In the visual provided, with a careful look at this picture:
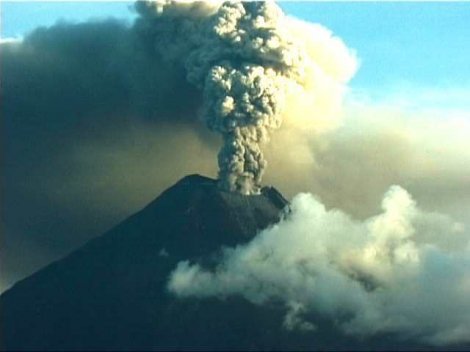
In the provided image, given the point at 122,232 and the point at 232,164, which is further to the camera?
the point at 122,232

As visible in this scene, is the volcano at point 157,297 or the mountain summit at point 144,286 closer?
the volcano at point 157,297

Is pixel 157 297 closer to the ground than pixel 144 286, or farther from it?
closer to the ground

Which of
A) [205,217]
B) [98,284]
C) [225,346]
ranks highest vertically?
[205,217]

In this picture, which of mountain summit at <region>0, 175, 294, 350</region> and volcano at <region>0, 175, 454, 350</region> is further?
mountain summit at <region>0, 175, 294, 350</region>

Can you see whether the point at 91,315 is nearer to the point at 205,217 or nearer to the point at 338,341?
the point at 205,217

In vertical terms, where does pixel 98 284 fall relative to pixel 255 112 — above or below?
below

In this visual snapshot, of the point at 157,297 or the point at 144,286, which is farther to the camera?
the point at 144,286

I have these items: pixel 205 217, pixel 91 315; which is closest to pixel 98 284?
pixel 91 315

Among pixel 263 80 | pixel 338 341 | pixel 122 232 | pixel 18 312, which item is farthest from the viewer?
pixel 122 232
